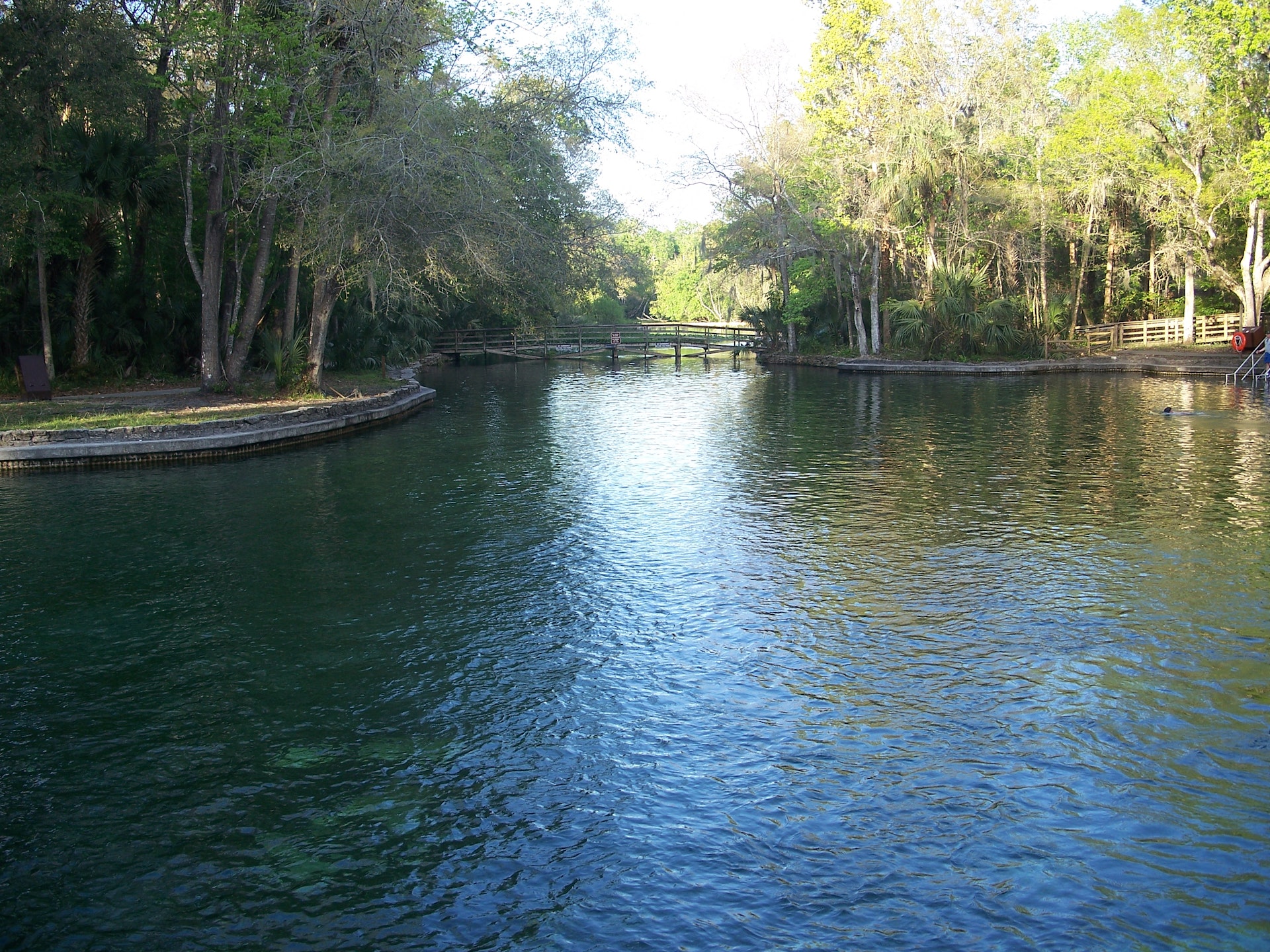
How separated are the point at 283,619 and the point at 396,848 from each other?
13.8ft

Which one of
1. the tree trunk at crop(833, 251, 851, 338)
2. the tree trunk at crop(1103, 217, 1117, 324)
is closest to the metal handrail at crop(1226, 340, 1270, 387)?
the tree trunk at crop(1103, 217, 1117, 324)

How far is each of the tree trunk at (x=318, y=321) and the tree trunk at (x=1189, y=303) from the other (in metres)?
31.4

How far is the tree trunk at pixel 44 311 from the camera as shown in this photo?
20766 millimetres

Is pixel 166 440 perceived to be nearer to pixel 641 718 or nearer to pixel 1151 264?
pixel 641 718

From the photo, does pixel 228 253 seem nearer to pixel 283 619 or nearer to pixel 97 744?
pixel 283 619

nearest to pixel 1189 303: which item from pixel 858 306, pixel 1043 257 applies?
pixel 1043 257

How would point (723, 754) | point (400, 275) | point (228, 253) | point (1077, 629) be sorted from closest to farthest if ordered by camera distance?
point (723, 754)
point (1077, 629)
point (400, 275)
point (228, 253)

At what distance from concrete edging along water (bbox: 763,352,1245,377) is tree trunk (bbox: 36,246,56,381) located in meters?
26.5

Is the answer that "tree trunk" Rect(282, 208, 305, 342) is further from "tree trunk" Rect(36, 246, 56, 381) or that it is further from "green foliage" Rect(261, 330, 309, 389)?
"tree trunk" Rect(36, 246, 56, 381)

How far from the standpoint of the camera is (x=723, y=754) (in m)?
6.10

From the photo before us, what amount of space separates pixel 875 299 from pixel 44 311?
28496mm

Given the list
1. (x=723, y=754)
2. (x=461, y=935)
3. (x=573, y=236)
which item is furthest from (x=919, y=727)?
(x=573, y=236)

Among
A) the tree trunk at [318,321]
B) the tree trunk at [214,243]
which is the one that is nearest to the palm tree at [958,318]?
the tree trunk at [318,321]

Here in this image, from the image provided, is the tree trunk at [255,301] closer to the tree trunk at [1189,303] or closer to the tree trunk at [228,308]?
the tree trunk at [228,308]
